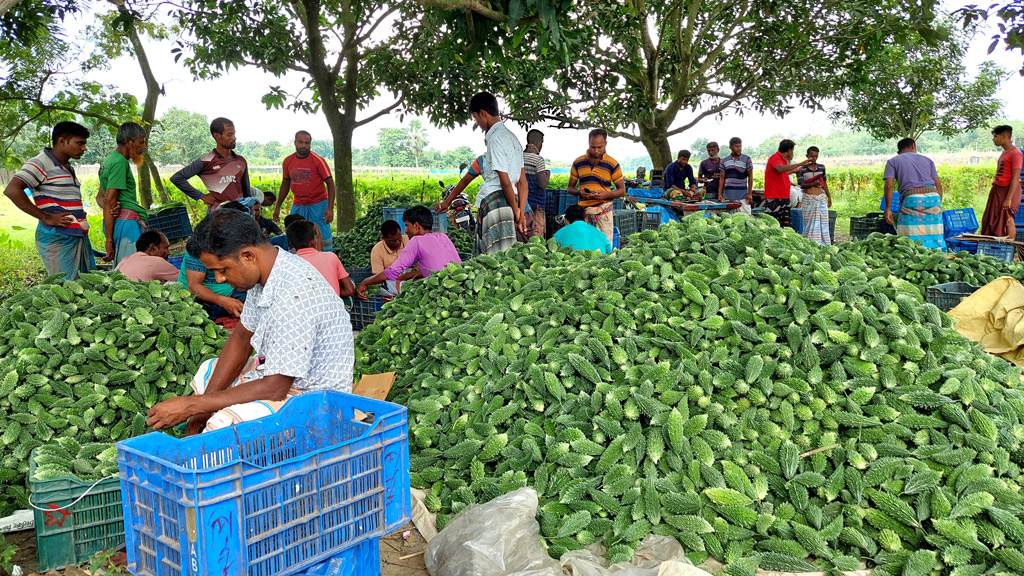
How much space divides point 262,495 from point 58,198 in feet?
14.1

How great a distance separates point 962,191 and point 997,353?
21746mm

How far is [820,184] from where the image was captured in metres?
8.91

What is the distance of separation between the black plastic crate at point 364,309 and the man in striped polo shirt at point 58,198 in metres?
2.02

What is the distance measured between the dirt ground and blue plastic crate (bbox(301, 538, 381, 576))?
1.93 feet

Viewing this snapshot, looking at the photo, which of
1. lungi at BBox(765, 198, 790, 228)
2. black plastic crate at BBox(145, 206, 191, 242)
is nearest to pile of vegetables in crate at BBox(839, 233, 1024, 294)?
lungi at BBox(765, 198, 790, 228)

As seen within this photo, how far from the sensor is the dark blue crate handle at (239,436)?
2.03m

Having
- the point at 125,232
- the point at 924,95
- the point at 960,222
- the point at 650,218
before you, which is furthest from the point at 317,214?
the point at 924,95

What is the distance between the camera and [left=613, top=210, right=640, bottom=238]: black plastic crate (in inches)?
325

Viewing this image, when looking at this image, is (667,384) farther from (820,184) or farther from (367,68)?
(367,68)

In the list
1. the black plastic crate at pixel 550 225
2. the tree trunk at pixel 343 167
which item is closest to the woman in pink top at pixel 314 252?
the black plastic crate at pixel 550 225

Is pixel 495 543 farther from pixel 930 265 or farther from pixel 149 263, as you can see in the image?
pixel 930 265

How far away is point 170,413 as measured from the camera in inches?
96.9

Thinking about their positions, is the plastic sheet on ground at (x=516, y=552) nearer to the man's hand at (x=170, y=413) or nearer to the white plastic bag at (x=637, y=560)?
the white plastic bag at (x=637, y=560)

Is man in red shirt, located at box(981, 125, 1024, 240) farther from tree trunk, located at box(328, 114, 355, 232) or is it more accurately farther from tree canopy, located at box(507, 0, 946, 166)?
tree trunk, located at box(328, 114, 355, 232)
